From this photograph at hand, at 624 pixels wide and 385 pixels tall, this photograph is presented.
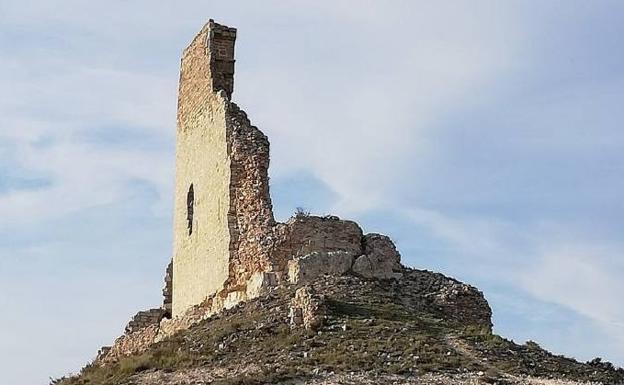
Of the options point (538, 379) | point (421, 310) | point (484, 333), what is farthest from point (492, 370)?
point (421, 310)

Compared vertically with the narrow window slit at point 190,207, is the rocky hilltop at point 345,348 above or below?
below

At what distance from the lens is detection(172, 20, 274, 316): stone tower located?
20.7 m

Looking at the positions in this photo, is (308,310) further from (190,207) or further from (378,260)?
(190,207)

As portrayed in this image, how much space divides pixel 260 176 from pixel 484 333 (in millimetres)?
4953

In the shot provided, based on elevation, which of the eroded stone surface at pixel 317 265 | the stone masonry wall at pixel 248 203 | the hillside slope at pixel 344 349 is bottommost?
the hillside slope at pixel 344 349

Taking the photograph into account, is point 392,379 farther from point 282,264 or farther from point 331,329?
point 282,264

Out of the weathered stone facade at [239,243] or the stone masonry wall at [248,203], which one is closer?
the weathered stone facade at [239,243]

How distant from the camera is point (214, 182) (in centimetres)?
2200

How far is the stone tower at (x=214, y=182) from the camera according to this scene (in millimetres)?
20688

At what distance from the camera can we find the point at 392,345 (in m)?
16.5

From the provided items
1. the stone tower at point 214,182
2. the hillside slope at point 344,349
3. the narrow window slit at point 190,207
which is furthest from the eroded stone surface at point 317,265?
the narrow window slit at point 190,207

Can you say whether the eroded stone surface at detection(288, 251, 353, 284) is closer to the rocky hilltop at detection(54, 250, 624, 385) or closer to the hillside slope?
the rocky hilltop at detection(54, 250, 624, 385)

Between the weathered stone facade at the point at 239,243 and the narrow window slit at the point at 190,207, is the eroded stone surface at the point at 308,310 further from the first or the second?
the narrow window slit at the point at 190,207

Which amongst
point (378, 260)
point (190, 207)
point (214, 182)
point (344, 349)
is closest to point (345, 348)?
point (344, 349)
